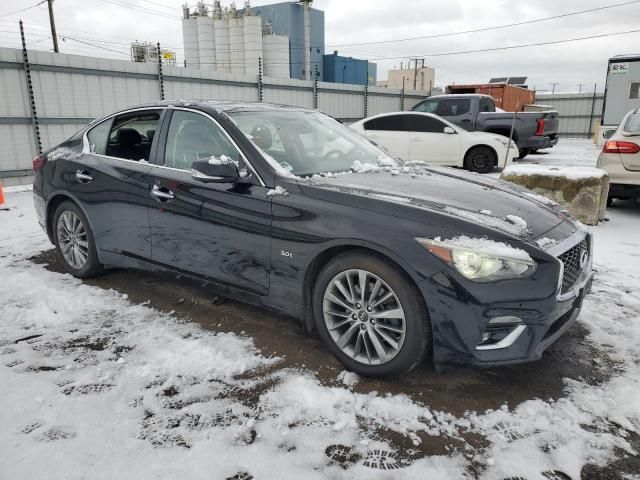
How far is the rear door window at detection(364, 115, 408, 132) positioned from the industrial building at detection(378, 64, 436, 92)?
173ft

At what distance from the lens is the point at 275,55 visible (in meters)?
37.0

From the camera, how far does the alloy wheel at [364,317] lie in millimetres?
2641

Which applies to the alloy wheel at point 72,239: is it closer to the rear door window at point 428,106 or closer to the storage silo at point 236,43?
the rear door window at point 428,106

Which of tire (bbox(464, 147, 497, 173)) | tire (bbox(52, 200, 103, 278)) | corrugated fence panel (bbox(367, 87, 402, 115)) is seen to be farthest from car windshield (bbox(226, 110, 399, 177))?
corrugated fence panel (bbox(367, 87, 402, 115))

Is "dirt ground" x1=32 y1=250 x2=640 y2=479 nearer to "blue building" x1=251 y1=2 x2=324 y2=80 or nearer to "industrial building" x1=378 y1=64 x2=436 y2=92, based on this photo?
"blue building" x1=251 y1=2 x2=324 y2=80

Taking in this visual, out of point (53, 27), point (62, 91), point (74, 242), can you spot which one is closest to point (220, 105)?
point (74, 242)

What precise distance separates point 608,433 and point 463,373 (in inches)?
30.9

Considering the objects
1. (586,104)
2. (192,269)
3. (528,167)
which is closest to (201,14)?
(586,104)

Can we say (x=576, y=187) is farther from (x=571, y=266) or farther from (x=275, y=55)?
(x=275, y=55)

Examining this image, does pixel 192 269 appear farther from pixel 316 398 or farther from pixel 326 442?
pixel 326 442

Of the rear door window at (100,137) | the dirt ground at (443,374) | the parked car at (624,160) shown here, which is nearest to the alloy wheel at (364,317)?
the dirt ground at (443,374)

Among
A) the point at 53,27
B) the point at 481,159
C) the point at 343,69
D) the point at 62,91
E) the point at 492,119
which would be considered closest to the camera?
the point at 62,91

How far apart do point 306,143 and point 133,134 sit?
59.9 inches

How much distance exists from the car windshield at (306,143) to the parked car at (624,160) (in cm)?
457
